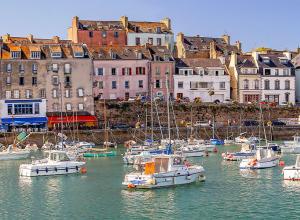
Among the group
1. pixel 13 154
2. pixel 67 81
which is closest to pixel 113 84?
pixel 67 81

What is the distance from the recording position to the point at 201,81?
298 ft

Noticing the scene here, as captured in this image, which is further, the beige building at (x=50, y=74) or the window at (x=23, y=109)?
the beige building at (x=50, y=74)

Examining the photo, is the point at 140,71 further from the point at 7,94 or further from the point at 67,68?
the point at 7,94

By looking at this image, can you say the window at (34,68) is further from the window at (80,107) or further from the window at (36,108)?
the window at (80,107)

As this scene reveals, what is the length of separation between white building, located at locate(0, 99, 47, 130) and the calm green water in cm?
2694

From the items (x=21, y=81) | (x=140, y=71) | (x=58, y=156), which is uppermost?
(x=140, y=71)

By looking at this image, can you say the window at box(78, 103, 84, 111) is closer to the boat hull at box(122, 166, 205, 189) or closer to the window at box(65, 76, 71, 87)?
the window at box(65, 76, 71, 87)

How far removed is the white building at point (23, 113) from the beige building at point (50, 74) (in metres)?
0.67

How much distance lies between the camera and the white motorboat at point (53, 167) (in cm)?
4906

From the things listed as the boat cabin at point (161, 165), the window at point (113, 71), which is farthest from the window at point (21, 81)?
the boat cabin at point (161, 165)

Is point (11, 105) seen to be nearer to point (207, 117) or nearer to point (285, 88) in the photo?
point (207, 117)

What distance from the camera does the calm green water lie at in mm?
35406

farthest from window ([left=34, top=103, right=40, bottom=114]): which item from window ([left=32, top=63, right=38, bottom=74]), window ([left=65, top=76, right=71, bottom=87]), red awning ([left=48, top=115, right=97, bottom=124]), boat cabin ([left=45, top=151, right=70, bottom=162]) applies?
boat cabin ([left=45, top=151, right=70, bottom=162])

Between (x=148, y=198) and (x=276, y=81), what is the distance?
57661 millimetres
